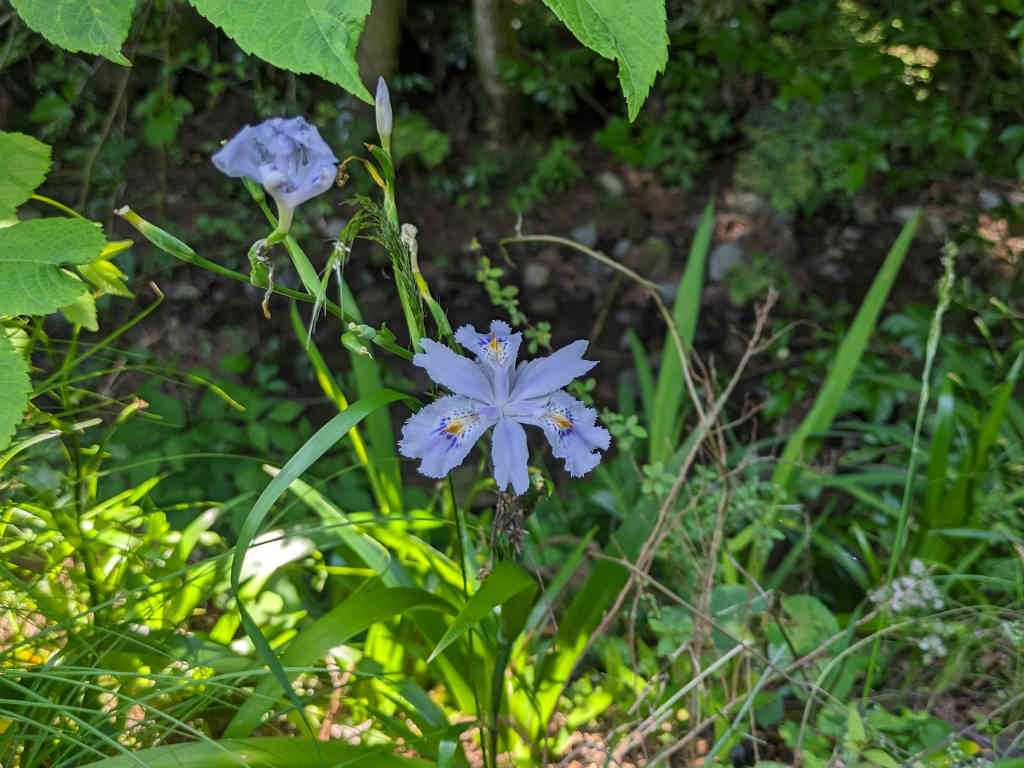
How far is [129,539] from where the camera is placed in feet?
4.93

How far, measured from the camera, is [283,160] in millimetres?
927

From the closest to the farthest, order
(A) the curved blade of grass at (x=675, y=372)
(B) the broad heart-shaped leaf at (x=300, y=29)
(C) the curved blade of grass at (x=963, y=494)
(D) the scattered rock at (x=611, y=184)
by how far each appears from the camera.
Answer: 1. (B) the broad heart-shaped leaf at (x=300, y=29)
2. (C) the curved blade of grass at (x=963, y=494)
3. (A) the curved blade of grass at (x=675, y=372)
4. (D) the scattered rock at (x=611, y=184)

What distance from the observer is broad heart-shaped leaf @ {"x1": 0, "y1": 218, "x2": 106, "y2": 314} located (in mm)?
848

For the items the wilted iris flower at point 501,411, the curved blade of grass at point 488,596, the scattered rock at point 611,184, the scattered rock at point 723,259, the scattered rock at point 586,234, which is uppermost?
the wilted iris flower at point 501,411

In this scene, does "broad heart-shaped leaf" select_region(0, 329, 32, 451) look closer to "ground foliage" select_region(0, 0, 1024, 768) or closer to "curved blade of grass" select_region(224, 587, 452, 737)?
"ground foliage" select_region(0, 0, 1024, 768)

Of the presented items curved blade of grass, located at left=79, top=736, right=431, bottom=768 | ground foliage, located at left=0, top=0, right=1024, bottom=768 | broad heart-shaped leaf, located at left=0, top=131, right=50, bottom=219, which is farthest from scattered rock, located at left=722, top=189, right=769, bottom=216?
broad heart-shaped leaf, located at left=0, top=131, right=50, bottom=219

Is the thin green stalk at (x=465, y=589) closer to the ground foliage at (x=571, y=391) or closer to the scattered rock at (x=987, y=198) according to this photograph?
the ground foliage at (x=571, y=391)

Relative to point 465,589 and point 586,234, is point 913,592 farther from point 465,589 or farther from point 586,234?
point 586,234

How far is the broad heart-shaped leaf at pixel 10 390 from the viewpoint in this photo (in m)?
0.78

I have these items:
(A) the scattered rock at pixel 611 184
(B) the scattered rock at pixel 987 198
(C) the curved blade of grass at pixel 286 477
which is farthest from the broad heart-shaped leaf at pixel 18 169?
(B) the scattered rock at pixel 987 198

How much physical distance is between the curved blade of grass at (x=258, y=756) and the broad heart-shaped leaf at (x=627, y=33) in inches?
33.9

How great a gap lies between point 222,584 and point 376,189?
1.92 m

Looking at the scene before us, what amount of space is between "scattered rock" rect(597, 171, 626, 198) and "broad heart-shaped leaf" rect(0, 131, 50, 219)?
258 centimetres

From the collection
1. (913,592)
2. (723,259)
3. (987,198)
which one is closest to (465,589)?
(913,592)
